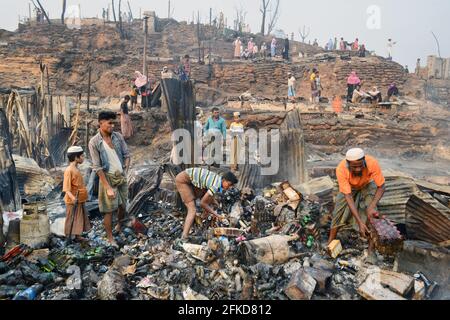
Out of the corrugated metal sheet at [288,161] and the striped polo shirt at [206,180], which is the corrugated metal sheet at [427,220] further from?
the corrugated metal sheet at [288,161]

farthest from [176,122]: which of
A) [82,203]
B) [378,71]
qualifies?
[378,71]

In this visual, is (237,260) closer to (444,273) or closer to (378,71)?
(444,273)

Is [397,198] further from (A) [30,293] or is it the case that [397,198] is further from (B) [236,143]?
(A) [30,293]

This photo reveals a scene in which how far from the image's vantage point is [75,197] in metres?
4.42

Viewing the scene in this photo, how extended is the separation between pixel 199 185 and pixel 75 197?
55.1 inches

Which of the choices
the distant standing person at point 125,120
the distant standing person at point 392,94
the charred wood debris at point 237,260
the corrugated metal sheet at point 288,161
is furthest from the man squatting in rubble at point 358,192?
the distant standing person at point 392,94

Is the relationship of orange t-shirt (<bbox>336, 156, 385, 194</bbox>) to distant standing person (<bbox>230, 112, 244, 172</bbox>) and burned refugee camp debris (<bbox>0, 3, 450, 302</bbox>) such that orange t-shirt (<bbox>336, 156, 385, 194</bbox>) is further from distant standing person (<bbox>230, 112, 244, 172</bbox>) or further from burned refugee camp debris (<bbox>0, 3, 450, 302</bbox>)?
distant standing person (<bbox>230, 112, 244, 172</bbox>)

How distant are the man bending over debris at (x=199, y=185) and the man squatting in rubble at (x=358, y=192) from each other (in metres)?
1.19

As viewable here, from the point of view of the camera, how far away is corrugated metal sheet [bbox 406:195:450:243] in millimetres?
4281

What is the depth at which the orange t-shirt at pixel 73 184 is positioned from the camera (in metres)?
4.33

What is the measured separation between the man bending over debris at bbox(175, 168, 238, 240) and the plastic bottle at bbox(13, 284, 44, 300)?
157 cm

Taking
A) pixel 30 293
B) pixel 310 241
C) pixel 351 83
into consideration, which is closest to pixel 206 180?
pixel 310 241

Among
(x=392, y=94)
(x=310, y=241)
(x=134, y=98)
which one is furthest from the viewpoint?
(x=392, y=94)

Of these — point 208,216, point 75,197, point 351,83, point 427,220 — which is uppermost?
point 351,83
